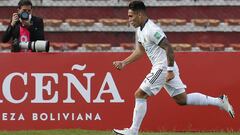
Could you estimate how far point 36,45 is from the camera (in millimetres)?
9383

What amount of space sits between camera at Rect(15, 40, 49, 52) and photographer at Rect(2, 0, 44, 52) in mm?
30

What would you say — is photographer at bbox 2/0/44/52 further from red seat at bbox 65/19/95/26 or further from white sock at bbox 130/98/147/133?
red seat at bbox 65/19/95/26

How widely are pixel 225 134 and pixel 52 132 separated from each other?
226 centimetres

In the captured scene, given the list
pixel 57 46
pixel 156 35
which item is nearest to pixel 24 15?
pixel 156 35

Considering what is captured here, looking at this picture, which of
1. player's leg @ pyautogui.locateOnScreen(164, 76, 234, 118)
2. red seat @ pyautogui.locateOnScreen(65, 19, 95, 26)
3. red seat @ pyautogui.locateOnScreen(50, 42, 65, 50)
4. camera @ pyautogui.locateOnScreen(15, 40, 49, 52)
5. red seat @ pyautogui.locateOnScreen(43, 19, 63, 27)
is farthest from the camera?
red seat @ pyautogui.locateOnScreen(65, 19, 95, 26)

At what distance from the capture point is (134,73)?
9.60 meters

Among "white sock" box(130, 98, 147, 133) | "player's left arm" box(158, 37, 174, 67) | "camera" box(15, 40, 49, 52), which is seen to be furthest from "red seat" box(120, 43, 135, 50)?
"player's left arm" box(158, 37, 174, 67)

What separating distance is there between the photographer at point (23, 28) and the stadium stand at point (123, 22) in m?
7.72

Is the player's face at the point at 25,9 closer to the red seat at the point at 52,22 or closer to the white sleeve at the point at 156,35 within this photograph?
the white sleeve at the point at 156,35

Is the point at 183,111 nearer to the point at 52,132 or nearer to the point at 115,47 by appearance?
the point at 52,132

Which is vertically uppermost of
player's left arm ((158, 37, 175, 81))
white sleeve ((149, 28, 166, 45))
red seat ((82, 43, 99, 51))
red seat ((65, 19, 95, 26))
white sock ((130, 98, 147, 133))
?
white sleeve ((149, 28, 166, 45))

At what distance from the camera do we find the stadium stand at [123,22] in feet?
58.5

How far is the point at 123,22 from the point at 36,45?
29.1 ft

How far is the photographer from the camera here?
943cm
